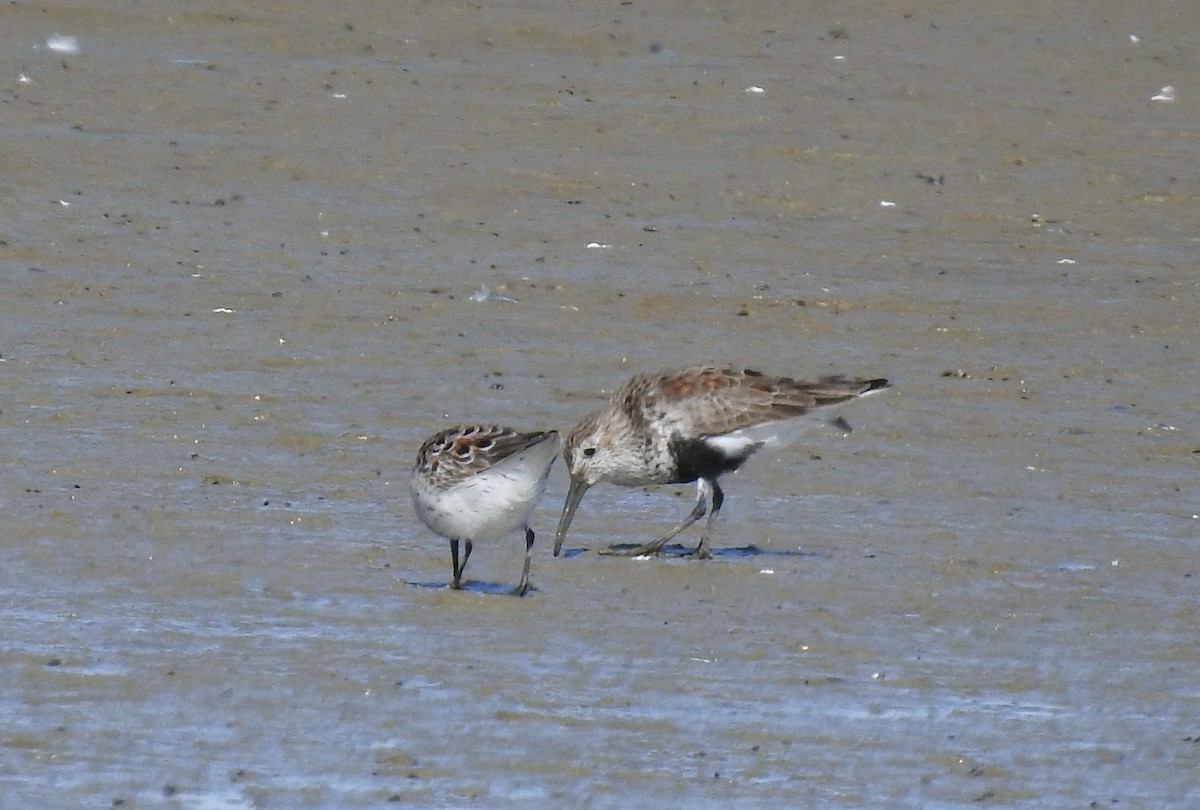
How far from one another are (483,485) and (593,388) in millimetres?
3037

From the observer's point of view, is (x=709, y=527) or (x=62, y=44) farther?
(x=62, y=44)

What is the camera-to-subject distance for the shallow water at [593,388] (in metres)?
6.41

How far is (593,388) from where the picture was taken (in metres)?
10.9

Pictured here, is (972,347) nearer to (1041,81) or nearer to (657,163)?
(657,163)

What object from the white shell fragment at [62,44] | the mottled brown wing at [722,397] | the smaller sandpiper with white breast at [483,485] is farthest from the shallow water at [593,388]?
the mottled brown wing at [722,397]

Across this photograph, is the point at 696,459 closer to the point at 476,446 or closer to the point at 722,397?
the point at 722,397

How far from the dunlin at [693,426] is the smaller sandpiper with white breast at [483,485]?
2.67 ft

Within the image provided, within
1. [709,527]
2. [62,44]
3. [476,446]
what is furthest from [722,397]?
[62,44]

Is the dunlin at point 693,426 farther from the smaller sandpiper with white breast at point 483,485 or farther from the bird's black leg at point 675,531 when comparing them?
the smaller sandpiper with white breast at point 483,485

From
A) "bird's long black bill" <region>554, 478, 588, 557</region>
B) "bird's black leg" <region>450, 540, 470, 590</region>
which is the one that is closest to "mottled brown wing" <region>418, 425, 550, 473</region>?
"bird's black leg" <region>450, 540, 470, 590</region>

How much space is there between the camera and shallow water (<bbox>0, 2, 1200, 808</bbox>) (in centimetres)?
641

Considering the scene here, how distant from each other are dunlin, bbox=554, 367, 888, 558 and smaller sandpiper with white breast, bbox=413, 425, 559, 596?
0.81 meters

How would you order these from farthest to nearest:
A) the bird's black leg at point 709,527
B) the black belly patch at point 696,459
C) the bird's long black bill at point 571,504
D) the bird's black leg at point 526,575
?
1. the black belly patch at point 696,459
2. the bird's black leg at point 709,527
3. the bird's long black bill at point 571,504
4. the bird's black leg at point 526,575

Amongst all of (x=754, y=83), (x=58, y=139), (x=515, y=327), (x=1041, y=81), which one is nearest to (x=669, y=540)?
(x=515, y=327)
